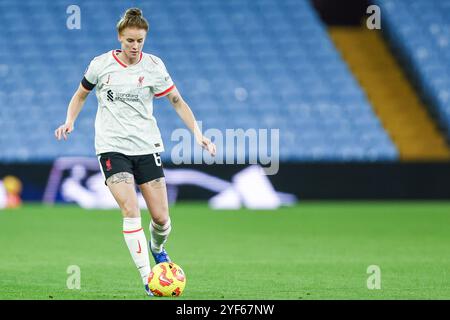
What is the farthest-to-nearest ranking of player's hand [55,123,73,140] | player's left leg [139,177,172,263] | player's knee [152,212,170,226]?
player's knee [152,212,170,226] < player's left leg [139,177,172,263] < player's hand [55,123,73,140]

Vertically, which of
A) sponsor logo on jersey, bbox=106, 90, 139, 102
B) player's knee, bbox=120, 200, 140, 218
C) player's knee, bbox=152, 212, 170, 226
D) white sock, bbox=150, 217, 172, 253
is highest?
sponsor logo on jersey, bbox=106, 90, 139, 102

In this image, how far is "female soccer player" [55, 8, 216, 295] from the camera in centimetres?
813

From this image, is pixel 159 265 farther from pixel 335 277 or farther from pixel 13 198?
pixel 13 198

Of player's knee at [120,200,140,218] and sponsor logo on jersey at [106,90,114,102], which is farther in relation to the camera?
sponsor logo on jersey at [106,90,114,102]

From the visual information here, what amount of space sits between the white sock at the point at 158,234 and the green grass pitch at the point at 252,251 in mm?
376

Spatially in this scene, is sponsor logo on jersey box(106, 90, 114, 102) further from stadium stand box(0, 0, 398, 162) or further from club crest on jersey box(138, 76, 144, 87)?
stadium stand box(0, 0, 398, 162)

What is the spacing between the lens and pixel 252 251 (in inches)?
471

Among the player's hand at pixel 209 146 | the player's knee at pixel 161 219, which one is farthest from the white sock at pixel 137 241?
the player's hand at pixel 209 146

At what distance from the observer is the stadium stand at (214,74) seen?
68.5 feet

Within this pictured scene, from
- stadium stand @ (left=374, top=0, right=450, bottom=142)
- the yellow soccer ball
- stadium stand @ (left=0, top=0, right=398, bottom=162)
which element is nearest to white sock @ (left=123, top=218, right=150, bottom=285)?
the yellow soccer ball

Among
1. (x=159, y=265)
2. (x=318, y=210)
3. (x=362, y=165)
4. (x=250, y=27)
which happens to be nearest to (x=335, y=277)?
(x=159, y=265)

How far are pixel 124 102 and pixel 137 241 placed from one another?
1.12 meters

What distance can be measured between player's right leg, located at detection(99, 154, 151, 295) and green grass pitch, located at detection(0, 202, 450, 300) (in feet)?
1.01

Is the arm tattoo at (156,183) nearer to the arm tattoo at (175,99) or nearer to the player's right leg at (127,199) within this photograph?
the player's right leg at (127,199)
